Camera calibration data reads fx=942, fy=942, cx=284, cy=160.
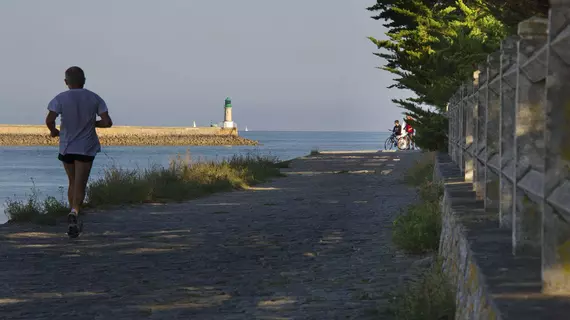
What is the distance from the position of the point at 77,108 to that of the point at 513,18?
688 cm

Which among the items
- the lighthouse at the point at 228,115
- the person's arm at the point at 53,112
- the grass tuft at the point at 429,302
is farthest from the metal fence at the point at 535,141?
the lighthouse at the point at 228,115

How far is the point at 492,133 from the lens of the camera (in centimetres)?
833

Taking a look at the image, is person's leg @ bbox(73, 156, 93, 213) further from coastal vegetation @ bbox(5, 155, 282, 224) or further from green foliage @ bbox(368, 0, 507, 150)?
green foliage @ bbox(368, 0, 507, 150)

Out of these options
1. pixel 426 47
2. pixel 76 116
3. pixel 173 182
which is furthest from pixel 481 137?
pixel 426 47

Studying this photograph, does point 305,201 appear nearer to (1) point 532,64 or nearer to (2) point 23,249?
(2) point 23,249

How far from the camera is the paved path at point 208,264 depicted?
23.4 ft

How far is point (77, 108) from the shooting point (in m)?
10.8

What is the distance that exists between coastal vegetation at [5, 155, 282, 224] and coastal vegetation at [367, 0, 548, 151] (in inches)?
196

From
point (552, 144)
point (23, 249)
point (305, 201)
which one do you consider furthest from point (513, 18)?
point (552, 144)

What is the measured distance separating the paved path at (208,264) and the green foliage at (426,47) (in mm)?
5232

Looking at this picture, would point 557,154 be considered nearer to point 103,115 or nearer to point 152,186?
point 103,115

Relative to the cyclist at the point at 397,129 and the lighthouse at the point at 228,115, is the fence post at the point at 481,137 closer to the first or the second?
the cyclist at the point at 397,129

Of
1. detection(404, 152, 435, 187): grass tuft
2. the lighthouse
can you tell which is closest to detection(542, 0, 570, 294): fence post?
Answer: detection(404, 152, 435, 187): grass tuft

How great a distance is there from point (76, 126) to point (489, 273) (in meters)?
7.04
